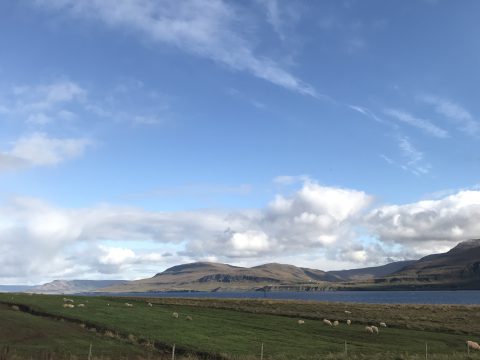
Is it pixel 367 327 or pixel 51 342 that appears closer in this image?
pixel 51 342

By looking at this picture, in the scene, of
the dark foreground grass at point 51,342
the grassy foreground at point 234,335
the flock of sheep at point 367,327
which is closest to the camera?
the dark foreground grass at point 51,342

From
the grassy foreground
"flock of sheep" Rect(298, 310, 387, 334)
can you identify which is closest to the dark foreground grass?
the grassy foreground

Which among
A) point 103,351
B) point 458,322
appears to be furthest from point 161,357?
point 458,322

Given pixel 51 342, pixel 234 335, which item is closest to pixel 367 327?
pixel 234 335

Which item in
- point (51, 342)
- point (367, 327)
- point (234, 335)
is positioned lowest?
point (234, 335)

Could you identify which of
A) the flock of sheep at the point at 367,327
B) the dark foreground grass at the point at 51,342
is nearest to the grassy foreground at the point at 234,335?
the dark foreground grass at the point at 51,342

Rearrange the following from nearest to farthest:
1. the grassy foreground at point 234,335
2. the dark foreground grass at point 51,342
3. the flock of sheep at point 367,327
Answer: the dark foreground grass at point 51,342 → the grassy foreground at point 234,335 → the flock of sheep at point 367,327

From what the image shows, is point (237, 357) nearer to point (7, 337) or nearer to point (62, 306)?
point (7, 337)

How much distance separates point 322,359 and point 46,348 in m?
21.3

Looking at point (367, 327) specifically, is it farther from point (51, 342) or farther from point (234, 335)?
point (51, 342)

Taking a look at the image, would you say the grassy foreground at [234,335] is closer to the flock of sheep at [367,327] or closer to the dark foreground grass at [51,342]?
the dark foreground grass at [51,342]

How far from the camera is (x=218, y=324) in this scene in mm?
62750

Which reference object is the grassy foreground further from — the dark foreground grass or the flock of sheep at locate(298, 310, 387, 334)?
the flock of sheep at locate(298, 310, 387, 334)

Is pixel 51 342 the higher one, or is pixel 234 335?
pixel 51 342
